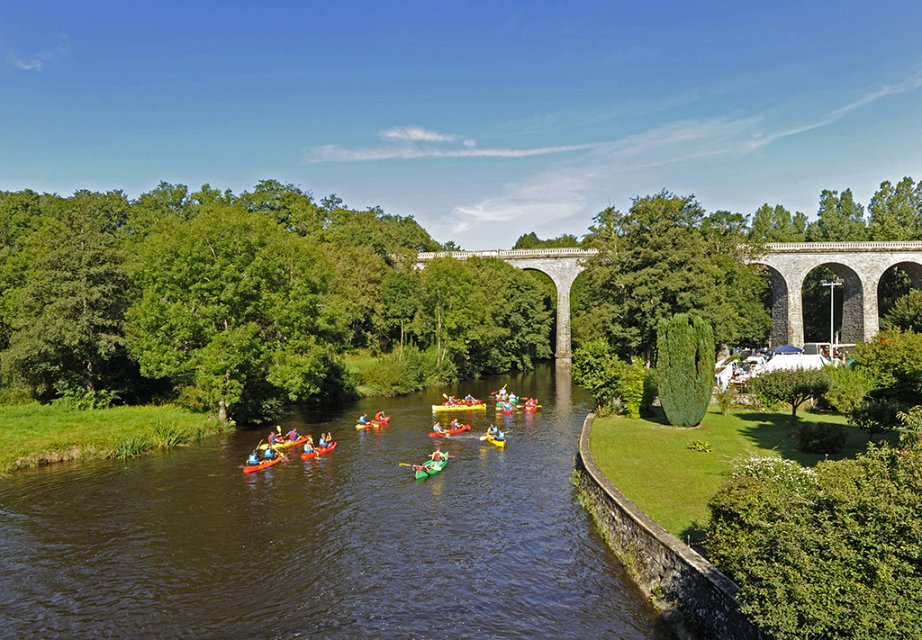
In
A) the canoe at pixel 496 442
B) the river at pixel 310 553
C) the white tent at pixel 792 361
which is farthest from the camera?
the white tent at pixel 792 361

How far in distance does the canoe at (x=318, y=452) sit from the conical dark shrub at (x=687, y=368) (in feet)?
47.4

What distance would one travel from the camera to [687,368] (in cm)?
2483

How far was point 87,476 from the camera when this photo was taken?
72.1 feet

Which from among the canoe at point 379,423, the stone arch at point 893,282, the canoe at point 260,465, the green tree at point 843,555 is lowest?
the canoe at point 260,465

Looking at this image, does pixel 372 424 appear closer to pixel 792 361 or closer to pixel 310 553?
pixel 310 553

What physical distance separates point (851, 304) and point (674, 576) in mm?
70394

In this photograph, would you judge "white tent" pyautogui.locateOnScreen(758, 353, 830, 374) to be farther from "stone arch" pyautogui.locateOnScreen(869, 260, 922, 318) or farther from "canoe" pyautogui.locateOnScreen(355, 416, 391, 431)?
"stone arch" pyautogui.locateOnScreen(869, 260, 922, 318)

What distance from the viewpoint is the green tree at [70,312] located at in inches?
1088

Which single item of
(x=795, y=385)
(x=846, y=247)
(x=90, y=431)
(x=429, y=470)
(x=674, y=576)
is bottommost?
(x=429, y=470)

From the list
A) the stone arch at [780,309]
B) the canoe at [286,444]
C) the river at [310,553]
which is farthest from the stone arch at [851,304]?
the canoe at [286,444]

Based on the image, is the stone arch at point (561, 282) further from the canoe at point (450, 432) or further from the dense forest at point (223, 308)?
the canoe at point (450, 432)

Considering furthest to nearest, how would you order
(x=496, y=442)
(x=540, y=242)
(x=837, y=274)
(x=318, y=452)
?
(x=540, y=242) < (x=837, y=274) < (x=496, y=442) < (x=318, y=452)

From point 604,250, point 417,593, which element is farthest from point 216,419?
point 604,250

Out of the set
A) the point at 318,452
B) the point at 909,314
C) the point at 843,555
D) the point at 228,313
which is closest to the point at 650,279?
the point at 318,452
